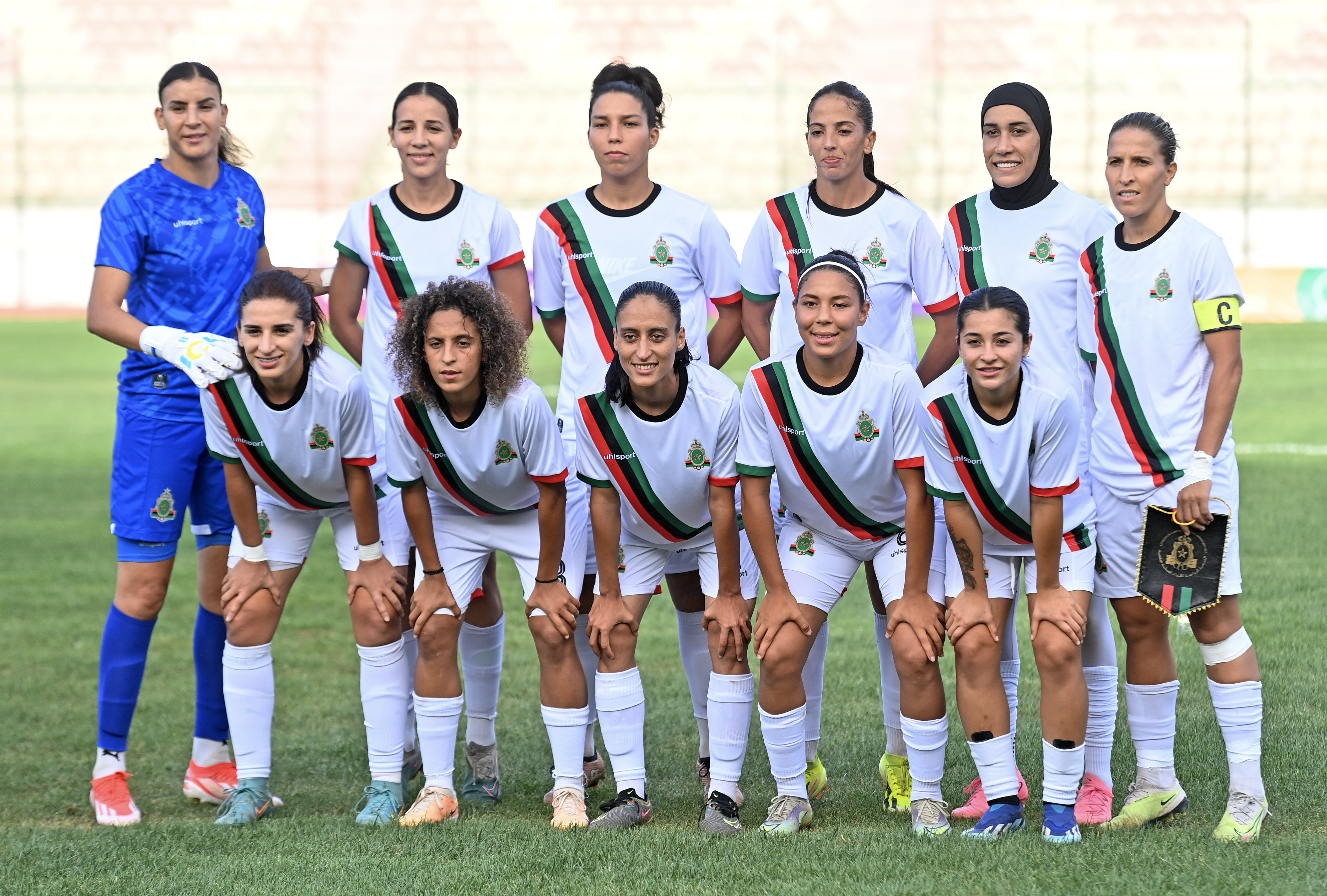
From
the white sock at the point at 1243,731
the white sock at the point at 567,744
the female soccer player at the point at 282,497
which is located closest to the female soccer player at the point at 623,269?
the white sock at the point at 567,744

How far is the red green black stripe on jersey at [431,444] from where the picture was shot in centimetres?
376

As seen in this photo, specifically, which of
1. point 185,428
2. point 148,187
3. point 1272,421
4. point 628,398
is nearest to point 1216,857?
point 628,398

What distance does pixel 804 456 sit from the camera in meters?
3.64

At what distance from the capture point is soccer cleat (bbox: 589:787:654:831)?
3637 mm

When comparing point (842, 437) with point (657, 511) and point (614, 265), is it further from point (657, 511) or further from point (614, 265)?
point (614, 265)

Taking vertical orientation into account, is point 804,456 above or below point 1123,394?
below

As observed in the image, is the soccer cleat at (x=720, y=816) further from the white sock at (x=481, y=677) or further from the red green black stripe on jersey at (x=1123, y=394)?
the red green black stripe on jersey at (x=1123, y=394)

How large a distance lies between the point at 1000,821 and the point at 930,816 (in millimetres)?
182

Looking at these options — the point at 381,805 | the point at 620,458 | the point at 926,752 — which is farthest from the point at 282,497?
the point at 926,752

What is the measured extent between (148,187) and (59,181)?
74.6 ft

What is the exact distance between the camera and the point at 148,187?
4.16 meters

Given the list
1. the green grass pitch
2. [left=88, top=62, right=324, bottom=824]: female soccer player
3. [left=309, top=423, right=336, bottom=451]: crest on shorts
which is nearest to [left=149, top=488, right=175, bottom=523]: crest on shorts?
[left=88, top=62, right=324, bottom=824]: female soccer player

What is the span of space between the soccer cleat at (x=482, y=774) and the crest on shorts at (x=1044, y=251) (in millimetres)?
2053

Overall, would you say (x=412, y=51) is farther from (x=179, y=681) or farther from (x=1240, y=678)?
(x=1240, y=678)
